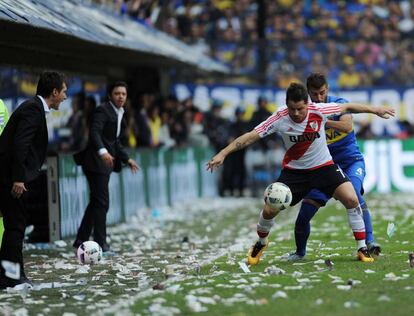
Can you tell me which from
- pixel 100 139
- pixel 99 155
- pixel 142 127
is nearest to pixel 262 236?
pixel 99 155

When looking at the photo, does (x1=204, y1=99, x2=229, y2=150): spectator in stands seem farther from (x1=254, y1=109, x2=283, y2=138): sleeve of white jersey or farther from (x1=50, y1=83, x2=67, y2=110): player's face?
(x1=50, y1=83, x2=67, y2=110): player's face

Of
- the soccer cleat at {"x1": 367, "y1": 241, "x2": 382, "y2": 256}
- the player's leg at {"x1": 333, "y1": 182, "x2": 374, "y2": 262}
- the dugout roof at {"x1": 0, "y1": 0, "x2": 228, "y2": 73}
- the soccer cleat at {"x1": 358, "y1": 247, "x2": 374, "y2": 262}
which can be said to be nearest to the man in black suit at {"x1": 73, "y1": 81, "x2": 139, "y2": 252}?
the dugout roof at {"x1": 0, "y1": 0, "x2": 228, "y2": 73}

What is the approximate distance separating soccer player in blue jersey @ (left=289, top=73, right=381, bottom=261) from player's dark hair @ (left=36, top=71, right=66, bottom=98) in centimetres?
281

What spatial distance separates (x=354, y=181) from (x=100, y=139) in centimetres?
344

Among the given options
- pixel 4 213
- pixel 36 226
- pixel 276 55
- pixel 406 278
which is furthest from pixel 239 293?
pixel 276 55

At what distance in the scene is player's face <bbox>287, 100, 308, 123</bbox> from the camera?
35.6 ft

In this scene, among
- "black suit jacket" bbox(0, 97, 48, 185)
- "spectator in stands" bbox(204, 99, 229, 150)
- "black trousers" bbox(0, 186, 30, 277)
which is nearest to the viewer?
"black suit jacket" bbox(0, 97, 48, 185)

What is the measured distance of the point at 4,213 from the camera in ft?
33.9

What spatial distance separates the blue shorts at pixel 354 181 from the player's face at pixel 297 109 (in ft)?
3.74

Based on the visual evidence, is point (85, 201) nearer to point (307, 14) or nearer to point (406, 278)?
point (406, 278)

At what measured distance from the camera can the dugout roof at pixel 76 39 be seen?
13391 mm

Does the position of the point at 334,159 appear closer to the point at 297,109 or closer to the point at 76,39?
the point at 297,109

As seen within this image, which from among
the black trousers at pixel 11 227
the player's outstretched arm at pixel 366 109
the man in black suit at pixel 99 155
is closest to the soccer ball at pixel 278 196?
the player's outstretched arm at pixel 366 109

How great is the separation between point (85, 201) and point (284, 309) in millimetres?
8846
